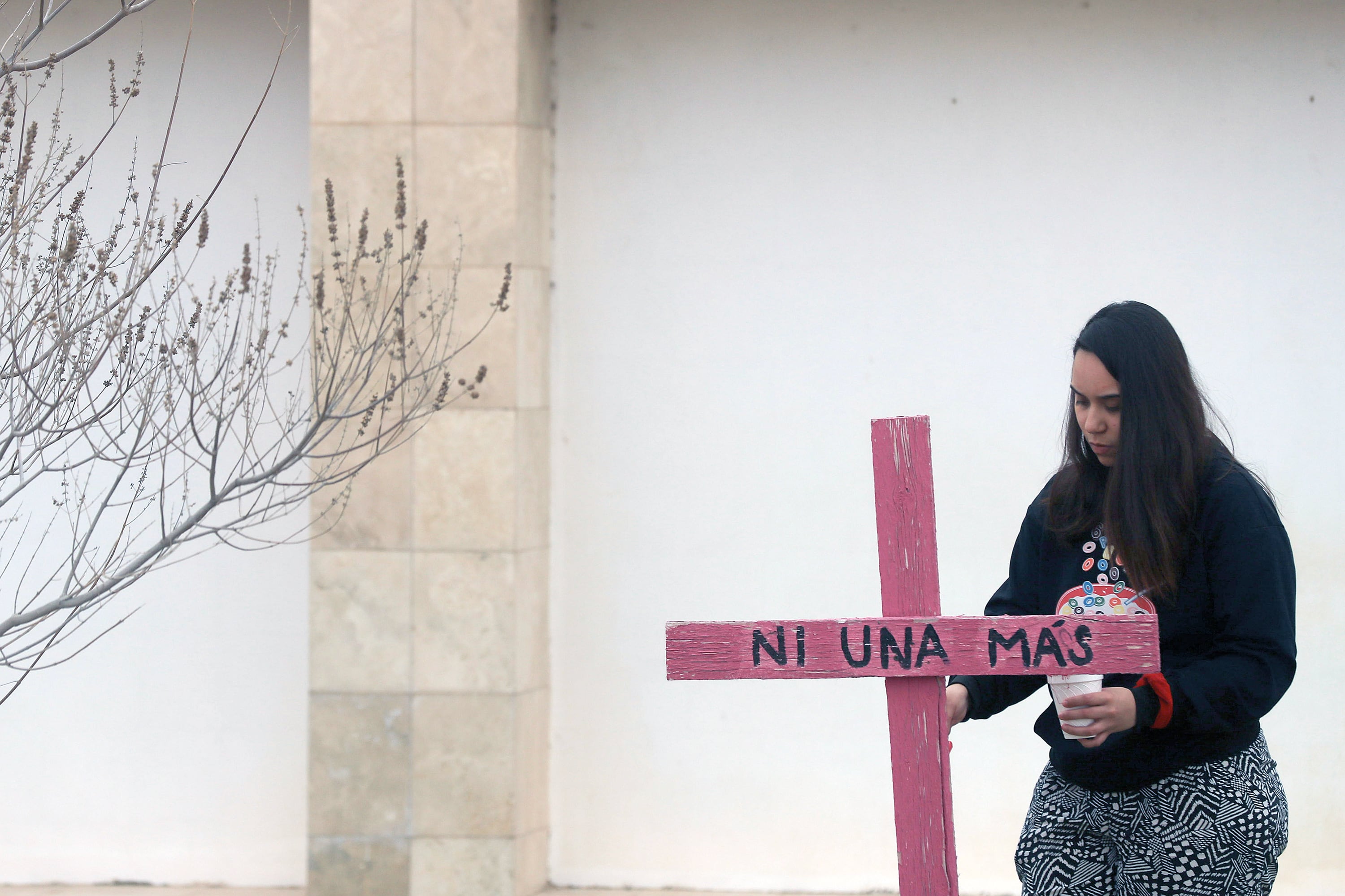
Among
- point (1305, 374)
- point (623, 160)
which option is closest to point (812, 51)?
point (623, 160)

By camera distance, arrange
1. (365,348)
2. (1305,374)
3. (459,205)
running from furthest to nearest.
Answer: (1305,374), (459,205), (365,348)

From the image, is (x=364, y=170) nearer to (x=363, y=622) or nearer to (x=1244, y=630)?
(x=363, y=622)

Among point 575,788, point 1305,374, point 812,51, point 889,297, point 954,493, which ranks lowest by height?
point 575,788

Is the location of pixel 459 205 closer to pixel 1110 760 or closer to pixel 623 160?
pixel 623 160

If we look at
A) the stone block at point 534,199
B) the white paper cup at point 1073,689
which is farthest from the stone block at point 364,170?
the white paper cup at point 1073,689

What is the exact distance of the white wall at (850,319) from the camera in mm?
4641

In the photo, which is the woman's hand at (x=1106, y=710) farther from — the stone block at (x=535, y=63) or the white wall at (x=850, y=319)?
the stone block at (x=535, y=63)

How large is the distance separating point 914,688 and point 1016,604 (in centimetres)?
34

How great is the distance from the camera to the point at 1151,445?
2105 millimetres

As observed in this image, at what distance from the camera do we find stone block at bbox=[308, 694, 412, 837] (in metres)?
4.32

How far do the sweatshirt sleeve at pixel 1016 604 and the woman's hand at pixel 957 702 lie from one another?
12mm

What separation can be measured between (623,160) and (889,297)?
3.66 feet

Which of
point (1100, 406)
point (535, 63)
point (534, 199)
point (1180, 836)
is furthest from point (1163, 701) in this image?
point (535, 63)

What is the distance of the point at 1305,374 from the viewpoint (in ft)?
15.2
